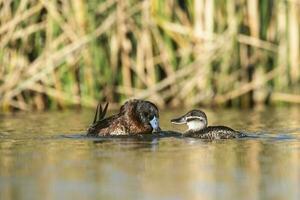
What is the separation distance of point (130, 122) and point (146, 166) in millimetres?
2817

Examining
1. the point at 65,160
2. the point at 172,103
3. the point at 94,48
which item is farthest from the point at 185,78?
the point at 65,160

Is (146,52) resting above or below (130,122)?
above

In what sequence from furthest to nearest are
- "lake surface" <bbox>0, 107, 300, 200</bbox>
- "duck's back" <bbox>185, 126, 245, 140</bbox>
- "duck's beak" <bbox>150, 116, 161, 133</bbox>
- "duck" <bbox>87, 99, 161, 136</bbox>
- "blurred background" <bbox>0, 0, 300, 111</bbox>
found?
"blurred background" <bbox>0, 0, 300, 111</bbox> < "duck's beak" <bbox>150, 116, 161, 133</bbox> < "duck" <bbox>87, 99, 161, 136</bbox> < "duck's back" <bbox>185, 126, 245, 140</bbox> < "lake surface" <bbox>0, 107, 300, 200</bbox>

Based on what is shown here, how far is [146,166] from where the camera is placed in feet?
26.9

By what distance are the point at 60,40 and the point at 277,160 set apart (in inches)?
258

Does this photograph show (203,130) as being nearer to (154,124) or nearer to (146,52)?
(154,124)

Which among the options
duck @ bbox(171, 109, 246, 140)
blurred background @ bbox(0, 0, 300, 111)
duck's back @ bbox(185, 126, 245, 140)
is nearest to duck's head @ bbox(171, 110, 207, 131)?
duck @ bbox(171, 109, 246, 140)

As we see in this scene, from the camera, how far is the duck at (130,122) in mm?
10883

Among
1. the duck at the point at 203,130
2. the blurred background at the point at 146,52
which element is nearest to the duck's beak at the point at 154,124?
the duck at the point at 203,130

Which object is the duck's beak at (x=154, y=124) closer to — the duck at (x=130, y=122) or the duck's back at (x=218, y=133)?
the duck at (x=130, y=122)

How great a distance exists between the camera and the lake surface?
691cm

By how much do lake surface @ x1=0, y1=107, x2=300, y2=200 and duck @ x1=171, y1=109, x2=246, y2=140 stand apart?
122mm

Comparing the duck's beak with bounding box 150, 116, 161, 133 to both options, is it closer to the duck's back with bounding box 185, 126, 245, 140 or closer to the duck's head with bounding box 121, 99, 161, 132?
the duck's head with bounding box 121, 99, 161, 132

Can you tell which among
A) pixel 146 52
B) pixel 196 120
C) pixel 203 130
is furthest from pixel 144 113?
pixel 146 52
